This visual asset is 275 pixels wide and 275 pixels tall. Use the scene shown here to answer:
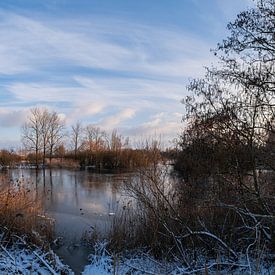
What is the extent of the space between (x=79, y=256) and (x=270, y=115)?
492 centimetres

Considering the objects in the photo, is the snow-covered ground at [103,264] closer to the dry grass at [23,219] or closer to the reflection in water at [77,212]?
the dry grass at [23,219]

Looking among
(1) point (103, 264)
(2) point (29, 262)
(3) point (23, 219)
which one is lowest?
(1) point (103, 264)

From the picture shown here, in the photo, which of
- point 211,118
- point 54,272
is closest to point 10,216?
point 54,272

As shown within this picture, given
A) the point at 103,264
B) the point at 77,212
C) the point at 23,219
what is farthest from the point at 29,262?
the point at 77,212

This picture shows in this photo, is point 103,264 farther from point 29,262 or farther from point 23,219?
point 23,219

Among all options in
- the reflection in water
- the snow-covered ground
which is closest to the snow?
the snow-covered ground

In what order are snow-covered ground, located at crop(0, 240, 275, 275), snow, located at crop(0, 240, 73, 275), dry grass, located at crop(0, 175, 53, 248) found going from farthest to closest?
1. dry grass, located at crop(0, 175, 53, 248)
2. snow, located at crop(0, 240, 73, 275)
3. snow-covered ground, located at crop(0, 240, 275, 275)

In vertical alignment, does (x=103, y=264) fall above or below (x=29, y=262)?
below

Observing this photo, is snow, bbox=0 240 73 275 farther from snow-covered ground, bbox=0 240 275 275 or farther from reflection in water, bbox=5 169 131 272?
reflection in water, bbox=5 169 131 272

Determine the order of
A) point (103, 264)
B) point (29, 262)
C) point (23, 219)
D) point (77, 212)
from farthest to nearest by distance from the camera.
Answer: point (77, 212) < point (23, 219) < point (103, 264) < point (29, 262)

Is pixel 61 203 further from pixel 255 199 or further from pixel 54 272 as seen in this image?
pixel 255 199

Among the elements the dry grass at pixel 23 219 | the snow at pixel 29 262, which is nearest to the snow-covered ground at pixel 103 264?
the snow at pixel 29 262

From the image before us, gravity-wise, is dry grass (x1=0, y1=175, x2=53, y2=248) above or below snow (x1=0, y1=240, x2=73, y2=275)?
above

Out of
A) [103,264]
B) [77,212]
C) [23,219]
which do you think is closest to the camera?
[103,264]
